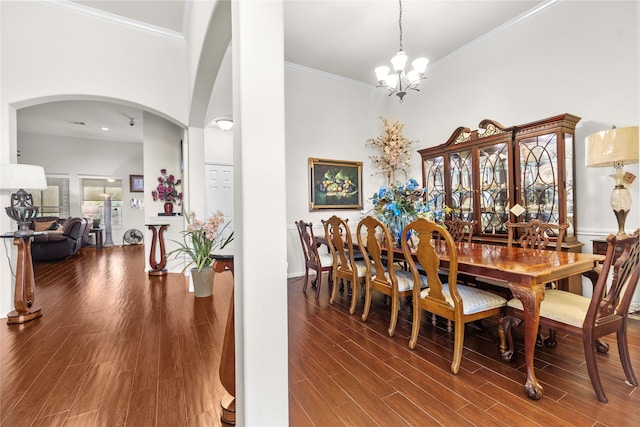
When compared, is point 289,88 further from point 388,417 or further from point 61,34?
point 388,417

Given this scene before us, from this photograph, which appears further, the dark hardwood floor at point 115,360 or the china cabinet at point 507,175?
the china cabinet at point 507,175

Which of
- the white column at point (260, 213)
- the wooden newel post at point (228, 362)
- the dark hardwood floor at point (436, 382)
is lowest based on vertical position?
the dark hardwood floor at point (436, 382)

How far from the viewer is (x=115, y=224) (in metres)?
8.84

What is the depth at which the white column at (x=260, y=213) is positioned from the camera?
3.59ft

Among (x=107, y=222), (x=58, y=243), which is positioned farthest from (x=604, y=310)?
(x=107, y=222)

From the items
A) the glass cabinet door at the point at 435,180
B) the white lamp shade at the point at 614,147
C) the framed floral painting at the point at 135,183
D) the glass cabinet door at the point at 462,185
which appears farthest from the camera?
the framed floral painting at the point at 135,183

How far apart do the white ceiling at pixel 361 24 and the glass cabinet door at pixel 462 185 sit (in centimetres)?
166

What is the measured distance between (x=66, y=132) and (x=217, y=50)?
26.8ft

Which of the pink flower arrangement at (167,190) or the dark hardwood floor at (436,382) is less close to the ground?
the pink flower arrangement at (167,190)

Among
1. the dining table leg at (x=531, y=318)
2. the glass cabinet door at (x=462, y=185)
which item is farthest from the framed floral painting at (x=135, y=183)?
the dining table leg at (x=531, y=318)

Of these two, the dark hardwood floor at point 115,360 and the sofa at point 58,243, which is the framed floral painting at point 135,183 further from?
the dark hardwood floor at point 115,360

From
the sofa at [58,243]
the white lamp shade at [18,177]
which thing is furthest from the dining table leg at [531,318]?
the sofa at [58,243]

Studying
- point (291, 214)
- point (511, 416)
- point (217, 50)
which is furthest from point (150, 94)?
point (511, 416)

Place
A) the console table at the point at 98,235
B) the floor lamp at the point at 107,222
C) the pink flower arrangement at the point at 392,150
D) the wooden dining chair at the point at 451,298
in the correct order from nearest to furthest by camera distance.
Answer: the wooden dining chair at the point at 451,298 → the pink flower arrangement at the point at 392,150 → the console table at the point at 98,235 → the floor lamp at the point at 107,222
